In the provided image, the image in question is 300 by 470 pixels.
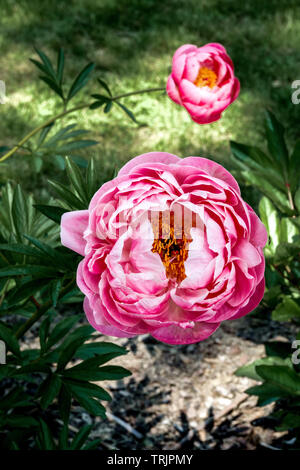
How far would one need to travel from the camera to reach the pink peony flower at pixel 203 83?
3.38ft

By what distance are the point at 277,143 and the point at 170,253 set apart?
0.73 m

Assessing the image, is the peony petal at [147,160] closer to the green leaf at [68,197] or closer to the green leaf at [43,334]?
the green leaf at [68,197]

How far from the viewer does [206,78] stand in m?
1.09

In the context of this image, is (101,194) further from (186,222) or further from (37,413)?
(37,413)

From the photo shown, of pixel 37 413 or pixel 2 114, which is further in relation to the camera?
pixel 2 114

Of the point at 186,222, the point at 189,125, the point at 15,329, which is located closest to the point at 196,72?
the point at 186,222

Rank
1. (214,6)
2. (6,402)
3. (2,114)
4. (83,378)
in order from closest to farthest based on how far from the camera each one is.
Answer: (83,378), (6,402), (2,114), (214,6)

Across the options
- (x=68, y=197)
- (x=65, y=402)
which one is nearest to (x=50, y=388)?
(x=65, y=402)

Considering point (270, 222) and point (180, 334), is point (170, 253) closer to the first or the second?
point (180, 334)

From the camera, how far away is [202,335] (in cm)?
59

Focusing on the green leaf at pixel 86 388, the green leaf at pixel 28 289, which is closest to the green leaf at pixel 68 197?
the green leaf at pixel 28 289

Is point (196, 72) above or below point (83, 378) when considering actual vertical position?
above

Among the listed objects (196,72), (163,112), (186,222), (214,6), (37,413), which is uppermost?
(214,6)

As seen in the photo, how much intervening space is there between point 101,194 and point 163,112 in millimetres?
2551
